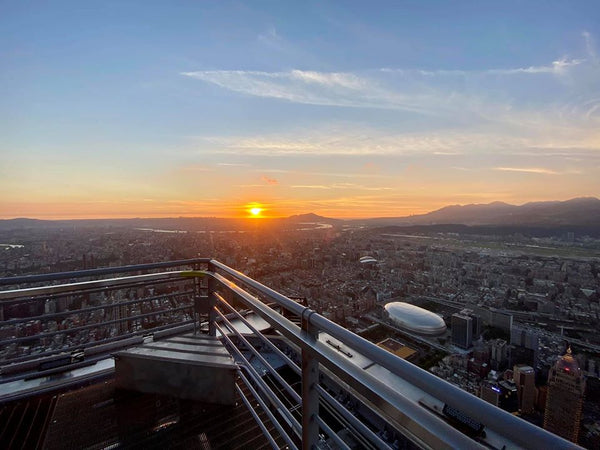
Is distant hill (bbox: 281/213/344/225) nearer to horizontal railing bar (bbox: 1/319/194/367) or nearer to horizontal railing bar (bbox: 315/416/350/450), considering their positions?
horizontal railing bar (bbox: 1/319/194/367)

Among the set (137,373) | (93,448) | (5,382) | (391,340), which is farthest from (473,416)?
(391,340)

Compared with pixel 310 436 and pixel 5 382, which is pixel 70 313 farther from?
pixel 310 436

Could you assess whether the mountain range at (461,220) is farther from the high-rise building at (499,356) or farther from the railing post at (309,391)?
the high-rise building at (499,356)

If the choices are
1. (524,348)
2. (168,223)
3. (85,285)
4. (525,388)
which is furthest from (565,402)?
(168,223)

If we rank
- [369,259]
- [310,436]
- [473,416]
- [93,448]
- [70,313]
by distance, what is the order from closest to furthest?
[473,416] < [310,436] < [93,448] < [70,313] < [369,259]

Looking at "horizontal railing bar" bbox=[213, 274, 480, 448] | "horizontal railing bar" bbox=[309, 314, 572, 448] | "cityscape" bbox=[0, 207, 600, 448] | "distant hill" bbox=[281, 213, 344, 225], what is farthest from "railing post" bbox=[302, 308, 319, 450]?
"distant hill" bbox=[281, 213, 344, 225]

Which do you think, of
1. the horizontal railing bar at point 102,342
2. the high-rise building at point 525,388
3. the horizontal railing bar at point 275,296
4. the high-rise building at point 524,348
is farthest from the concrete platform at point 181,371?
the high-rise building at point 524,348
